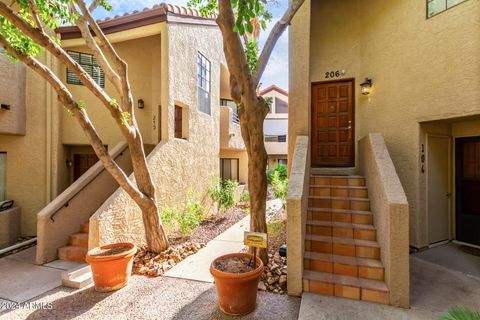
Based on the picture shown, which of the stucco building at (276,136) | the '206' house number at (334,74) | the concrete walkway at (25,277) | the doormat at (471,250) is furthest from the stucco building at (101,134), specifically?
the stucco building at (276,136)

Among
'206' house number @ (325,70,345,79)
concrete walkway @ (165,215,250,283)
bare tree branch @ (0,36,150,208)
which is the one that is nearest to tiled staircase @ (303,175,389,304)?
concrete walkway @ (165,215,250,283)

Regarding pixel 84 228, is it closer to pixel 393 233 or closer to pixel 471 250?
pixel 393 233

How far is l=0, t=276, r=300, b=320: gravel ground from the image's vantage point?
3133 mm

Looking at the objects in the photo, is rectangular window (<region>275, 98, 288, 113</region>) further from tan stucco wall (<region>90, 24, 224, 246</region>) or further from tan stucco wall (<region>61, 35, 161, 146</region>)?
tan stucco wall (<region>61, 35, 161, 146</region>)

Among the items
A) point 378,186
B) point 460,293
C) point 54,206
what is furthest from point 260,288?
point 54,206

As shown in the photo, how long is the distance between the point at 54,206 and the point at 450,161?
9073 mm

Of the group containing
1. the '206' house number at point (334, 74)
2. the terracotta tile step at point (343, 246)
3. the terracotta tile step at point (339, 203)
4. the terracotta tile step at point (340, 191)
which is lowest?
the terracotta tile step at point (343, 246)

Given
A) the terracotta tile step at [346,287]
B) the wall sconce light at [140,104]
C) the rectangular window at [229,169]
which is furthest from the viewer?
the rectangular window at [229,169]

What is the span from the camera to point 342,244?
12.9 feet

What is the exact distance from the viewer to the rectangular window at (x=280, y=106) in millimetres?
23203

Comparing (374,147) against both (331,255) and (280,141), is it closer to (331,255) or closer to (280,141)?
(331,255)

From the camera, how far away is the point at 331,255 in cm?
390

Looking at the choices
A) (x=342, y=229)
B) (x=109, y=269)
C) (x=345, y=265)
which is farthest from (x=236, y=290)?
(x=342, y=229)

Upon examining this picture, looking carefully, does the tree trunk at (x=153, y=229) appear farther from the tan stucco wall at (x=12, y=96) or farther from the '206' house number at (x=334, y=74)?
the '206' house number at (x=334, y=74)
